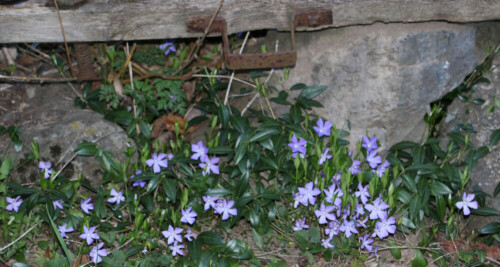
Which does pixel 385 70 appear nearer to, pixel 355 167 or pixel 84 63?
pixel 355 167

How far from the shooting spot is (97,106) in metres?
3.98

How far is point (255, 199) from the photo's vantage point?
3.46 m

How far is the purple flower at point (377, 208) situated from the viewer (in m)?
3.30

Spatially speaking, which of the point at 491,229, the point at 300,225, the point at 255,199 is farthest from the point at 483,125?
the point at 255,199

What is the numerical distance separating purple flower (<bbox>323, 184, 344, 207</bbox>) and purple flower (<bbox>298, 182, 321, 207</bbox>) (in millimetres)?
48

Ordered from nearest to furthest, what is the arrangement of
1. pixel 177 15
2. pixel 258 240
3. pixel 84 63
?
pixel 258 240 → pixel 177 15 → pixel 84 63

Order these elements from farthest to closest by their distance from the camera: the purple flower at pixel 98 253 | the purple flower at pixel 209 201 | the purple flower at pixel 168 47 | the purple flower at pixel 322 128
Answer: the purple flower at pixel 168 47, the purple flower at pixel 322 128, the purple flower at pixel 209 201, the purple flower at pixel 98 253

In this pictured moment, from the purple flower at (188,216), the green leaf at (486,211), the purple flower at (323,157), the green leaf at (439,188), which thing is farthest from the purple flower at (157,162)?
the green leaf at (486,211)

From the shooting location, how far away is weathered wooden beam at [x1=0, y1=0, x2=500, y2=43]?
3564 millimetres

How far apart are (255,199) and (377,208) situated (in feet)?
1.98

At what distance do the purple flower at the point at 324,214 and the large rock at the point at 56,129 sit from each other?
1143mm

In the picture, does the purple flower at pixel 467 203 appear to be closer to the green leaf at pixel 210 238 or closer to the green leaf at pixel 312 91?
the green leaf at pixel 312 91

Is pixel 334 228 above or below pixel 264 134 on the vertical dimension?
below

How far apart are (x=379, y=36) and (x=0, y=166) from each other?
83.4 inches
